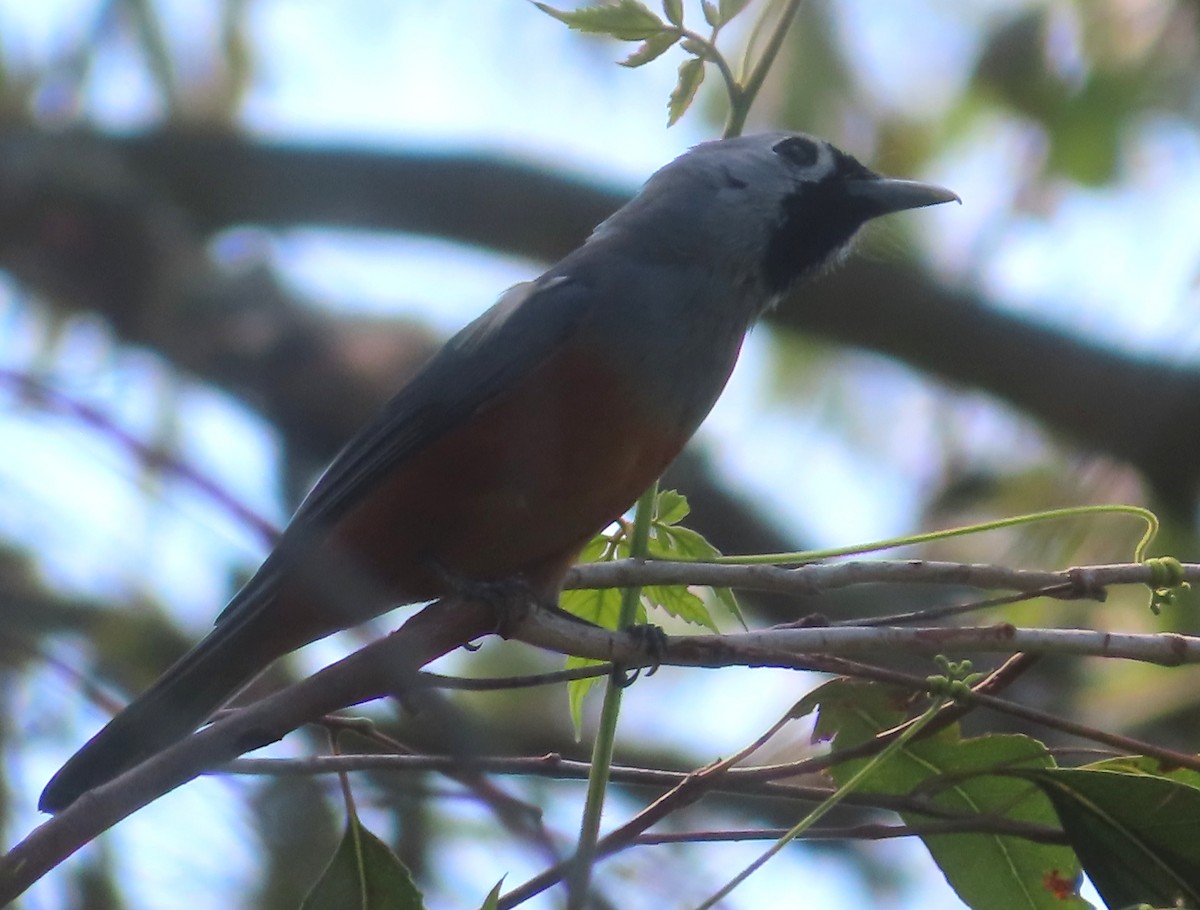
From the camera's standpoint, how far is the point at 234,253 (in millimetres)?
8766

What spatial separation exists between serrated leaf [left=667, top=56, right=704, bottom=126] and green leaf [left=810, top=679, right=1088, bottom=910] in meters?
1.00

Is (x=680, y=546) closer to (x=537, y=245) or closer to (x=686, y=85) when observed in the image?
(x=686, y=85)

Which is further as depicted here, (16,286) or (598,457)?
(16,286)

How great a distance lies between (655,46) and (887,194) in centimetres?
196

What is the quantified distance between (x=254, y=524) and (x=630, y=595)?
148 cm

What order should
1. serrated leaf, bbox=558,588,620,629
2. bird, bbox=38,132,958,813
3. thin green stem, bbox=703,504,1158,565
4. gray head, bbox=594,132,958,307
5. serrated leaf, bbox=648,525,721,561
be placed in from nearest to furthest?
thin green stem, bbox=703,504,1158,565, serrated leaf, bbox=648,525,721,561, serrated leaf, bbox=558,588,620,629, bird, bbox=38,132,958,813, gray head, bbox=594,132,958,307

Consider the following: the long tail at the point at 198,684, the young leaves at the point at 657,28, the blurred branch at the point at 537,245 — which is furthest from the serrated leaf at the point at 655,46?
the blurred branch at the point at 537,245

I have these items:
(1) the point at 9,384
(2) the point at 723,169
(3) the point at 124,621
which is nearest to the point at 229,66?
(2) the point at 723,169

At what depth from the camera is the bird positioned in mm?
3268

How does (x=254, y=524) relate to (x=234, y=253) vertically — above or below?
below

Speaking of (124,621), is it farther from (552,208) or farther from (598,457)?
(552,208)

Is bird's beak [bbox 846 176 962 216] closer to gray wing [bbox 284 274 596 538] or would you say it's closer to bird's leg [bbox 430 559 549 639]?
gray wing [bbox 284 274 596 538]

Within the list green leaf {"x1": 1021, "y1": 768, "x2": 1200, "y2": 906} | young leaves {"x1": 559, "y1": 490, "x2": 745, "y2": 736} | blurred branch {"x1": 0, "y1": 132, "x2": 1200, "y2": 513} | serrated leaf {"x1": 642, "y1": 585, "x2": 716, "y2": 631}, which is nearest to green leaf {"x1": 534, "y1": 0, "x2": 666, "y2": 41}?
young leaves {"x1": 559, "y1": 490, "x2": 745, "y2": 736}

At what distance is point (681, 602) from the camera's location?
274 cm
